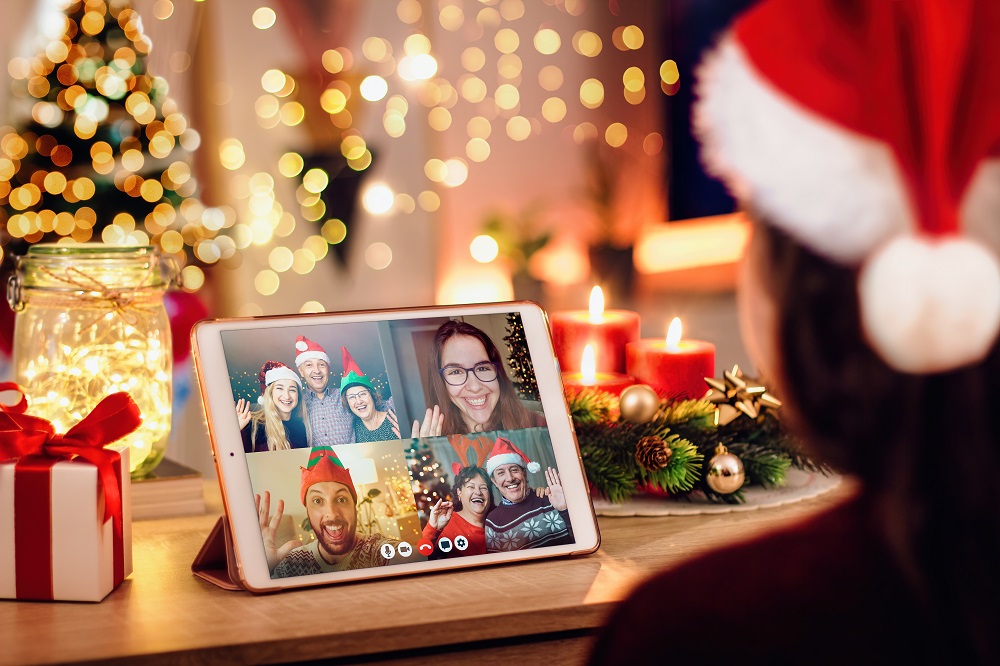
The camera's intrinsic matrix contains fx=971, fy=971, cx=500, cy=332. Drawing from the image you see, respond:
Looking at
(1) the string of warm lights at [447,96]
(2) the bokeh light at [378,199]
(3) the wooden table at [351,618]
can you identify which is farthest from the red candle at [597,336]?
(2) the bokeh light at [378,199]

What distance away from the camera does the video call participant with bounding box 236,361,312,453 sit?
0.86m

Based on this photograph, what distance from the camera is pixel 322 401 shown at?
0.88 meters

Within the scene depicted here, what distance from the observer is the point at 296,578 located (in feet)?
2.64

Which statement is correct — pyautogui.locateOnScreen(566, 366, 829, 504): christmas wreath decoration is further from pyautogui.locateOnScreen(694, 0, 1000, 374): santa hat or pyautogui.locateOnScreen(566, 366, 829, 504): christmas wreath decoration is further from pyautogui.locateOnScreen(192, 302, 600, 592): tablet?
pyautogui.locateOnScreen(694, 0, 1000, 374): santa hat

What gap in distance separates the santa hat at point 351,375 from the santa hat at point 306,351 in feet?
0.05

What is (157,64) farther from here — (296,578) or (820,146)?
(820,146)

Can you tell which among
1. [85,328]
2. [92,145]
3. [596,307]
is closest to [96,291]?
[85,328]

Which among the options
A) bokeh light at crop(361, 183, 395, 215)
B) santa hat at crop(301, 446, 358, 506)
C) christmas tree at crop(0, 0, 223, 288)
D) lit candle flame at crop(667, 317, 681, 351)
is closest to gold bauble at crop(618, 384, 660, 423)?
lit candle flame at crop(667, 317, 681, 351)

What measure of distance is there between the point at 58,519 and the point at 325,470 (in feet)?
0.73

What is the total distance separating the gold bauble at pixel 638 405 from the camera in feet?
3.43

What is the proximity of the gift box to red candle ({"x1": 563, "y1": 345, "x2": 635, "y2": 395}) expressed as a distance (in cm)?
50

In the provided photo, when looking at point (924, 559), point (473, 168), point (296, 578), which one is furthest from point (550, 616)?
point (473, 168)

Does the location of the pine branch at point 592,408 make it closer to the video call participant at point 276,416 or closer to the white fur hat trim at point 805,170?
the video call participant at point 276,416

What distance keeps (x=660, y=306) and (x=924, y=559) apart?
3.21 meters
